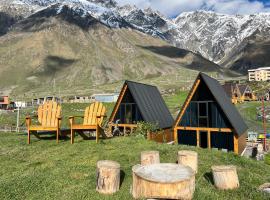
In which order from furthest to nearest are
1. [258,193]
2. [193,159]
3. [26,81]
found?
1. [26,81]
2. [193,159]
3. [258,193]

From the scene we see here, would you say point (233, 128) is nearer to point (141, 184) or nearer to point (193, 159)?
point (193, 159)

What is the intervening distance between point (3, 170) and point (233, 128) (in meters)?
14.9

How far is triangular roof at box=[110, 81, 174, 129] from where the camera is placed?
78.0ft

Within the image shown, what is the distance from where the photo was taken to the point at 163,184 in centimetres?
745

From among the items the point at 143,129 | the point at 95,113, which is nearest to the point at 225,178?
the point at 95,113

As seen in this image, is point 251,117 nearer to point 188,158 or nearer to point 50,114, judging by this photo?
point 50,114

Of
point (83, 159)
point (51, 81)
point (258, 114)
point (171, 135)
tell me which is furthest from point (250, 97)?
point (51, 81)

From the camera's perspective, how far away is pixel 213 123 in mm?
22281

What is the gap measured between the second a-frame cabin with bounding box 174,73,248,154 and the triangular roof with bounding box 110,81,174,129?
6.42 ft

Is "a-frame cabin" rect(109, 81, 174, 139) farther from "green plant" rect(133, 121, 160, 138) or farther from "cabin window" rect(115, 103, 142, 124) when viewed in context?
"green plant" rect(133, 121, 160, 138)

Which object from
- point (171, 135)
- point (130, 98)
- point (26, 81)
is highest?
point (26, 81)

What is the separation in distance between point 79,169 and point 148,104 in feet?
48.2

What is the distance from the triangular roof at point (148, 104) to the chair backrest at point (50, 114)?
865 centimetres

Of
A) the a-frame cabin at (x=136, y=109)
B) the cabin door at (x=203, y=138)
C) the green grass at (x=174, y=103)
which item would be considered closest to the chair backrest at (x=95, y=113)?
the a-frame cabin at (x=136, y=109)
